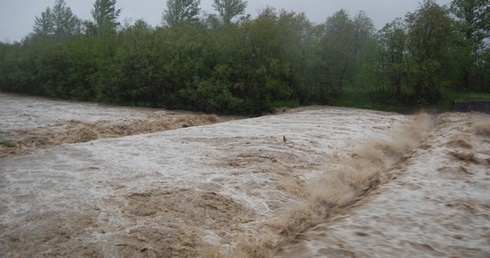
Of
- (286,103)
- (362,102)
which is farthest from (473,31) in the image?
(286,103)

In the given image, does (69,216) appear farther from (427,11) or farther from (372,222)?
(427,11)

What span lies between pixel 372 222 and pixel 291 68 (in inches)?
1108

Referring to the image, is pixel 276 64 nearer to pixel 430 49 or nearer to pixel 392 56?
pixel 392 56

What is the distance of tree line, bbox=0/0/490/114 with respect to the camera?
1225 inches

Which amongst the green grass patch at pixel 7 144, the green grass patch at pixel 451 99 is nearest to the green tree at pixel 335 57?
the green grass patch at pixel 451 99

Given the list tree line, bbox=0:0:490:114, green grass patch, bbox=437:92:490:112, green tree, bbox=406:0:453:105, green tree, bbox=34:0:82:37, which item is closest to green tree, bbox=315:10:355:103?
tree line, bbox=0:0:490:114

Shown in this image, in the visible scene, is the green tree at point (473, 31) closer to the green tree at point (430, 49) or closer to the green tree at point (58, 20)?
the green tree at point (430, 49)

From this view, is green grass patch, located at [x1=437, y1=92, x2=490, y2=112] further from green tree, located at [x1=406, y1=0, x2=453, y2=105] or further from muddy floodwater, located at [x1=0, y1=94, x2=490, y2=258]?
muddy floodwater, located at [x1=0, y1=94, x2=490, y2=258]

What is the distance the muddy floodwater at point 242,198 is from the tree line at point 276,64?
17.2 meters

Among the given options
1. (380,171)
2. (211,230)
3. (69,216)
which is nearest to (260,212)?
(211,230)

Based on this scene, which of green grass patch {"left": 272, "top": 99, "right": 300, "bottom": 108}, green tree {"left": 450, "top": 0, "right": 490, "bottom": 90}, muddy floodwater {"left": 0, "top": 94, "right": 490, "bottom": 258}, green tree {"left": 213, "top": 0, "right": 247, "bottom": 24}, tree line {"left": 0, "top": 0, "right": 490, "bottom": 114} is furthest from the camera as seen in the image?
green tree {"left": 213, "top": 0, "right": 247, "bottom": 24}

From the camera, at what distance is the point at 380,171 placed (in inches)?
432

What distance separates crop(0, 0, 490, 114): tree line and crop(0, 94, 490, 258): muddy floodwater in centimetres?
1724

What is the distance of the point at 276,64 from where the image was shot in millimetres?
30812
